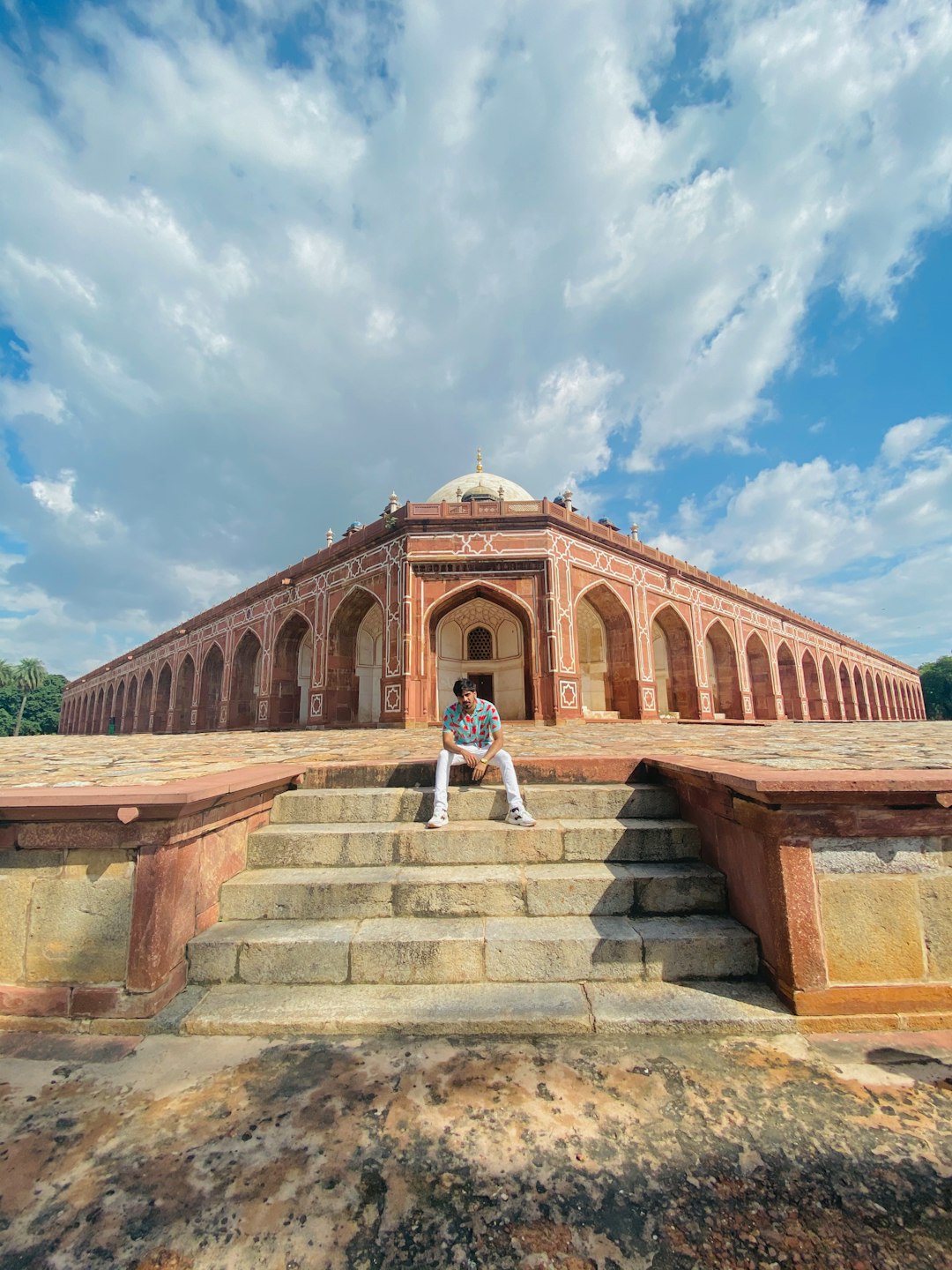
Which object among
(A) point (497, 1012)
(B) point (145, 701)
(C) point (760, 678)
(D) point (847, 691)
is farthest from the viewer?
(D) point (847, 691)

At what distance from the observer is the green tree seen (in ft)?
171

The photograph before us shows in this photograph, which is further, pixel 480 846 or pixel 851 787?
pixel 480 846

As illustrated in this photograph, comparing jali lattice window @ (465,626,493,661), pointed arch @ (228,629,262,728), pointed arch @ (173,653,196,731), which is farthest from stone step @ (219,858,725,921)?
pointed arch @ (173,653,196,731)

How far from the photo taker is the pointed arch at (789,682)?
24.4 metres

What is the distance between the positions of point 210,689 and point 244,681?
11.7 feet

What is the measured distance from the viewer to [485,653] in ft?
55.0

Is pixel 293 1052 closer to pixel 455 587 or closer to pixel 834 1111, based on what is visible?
pixel 834 1111

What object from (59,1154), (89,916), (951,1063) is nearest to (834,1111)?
(951,1063)

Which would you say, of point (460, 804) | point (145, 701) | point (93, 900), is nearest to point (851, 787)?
point (460, 804)

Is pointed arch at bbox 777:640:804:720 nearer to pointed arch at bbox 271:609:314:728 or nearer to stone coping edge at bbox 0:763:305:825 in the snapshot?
pointed arch at bbox 271:609:314:728

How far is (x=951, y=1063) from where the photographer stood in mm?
1938

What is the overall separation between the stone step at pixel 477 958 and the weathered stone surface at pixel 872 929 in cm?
34

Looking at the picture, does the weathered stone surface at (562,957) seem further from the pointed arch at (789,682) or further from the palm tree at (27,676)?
the palm tree at (27,676)

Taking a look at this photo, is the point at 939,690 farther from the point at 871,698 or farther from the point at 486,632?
the point at 486,632
